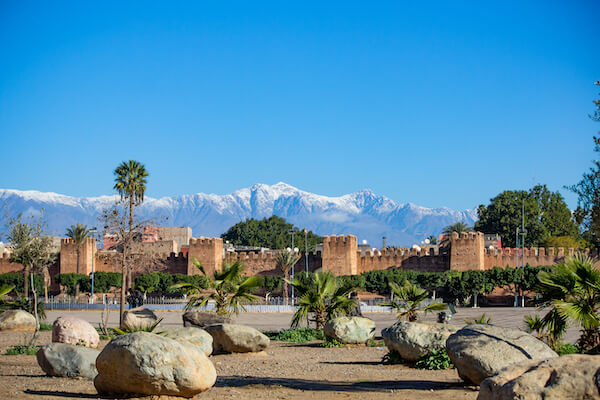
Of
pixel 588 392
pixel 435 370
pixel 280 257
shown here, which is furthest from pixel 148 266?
pixel 588 392

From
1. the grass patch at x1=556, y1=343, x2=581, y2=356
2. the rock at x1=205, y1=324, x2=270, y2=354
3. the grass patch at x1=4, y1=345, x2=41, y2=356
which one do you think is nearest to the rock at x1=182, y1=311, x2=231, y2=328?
the rock at x1=205, y1=324, x2=270, y2=354

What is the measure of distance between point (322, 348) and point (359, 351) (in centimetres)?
112

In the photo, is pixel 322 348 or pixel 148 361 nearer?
pixel 148 361

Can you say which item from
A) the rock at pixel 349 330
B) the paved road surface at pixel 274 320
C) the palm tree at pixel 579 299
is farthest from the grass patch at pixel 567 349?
the paved road surface at pixel 274 320

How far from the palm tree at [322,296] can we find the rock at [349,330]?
134 centimetres

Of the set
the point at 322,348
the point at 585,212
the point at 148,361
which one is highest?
the point at 585,212

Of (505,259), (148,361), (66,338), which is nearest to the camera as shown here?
(148,361)

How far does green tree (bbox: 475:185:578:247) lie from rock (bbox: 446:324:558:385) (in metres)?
60.4

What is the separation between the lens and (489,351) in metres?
8.89

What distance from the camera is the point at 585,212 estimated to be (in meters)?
11.0

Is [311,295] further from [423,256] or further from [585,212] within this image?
[423,256]

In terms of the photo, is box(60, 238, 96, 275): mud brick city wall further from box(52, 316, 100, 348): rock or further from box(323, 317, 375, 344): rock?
box(52, 316, 100, 348): rock

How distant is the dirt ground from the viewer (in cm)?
863

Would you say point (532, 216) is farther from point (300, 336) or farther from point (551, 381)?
point (551, 381)
